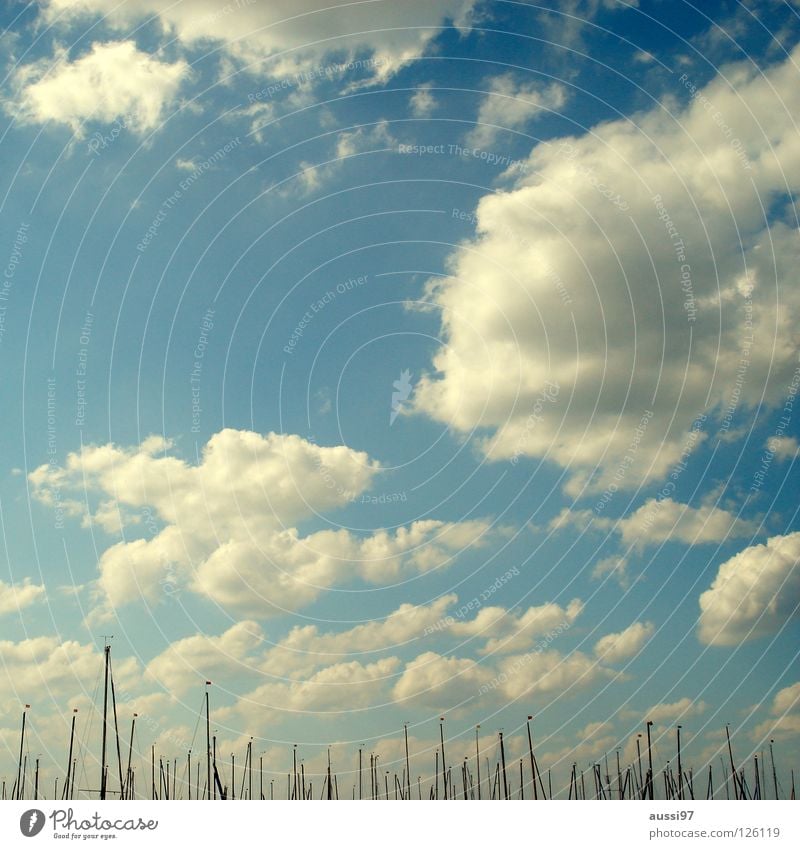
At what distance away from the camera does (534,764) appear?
4309 inches

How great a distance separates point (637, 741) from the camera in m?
128
